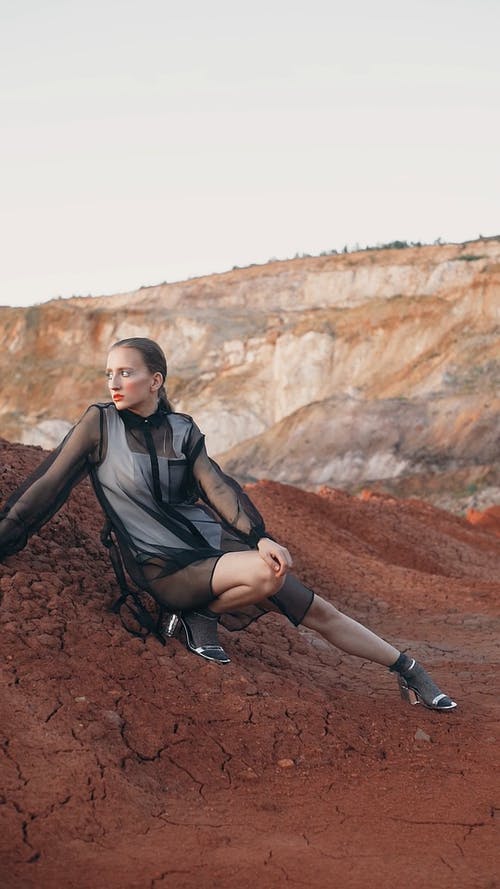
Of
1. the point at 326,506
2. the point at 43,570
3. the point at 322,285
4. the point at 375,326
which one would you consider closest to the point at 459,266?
the point at 375,326

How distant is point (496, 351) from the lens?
27.5 m

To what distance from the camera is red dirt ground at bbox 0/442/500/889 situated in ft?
10.3

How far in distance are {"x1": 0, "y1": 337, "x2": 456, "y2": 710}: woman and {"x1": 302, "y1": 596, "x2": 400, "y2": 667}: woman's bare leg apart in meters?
0.09

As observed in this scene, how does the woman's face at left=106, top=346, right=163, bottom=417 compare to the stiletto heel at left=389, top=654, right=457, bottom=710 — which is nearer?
the woman's face at left=106, top=346, right=163, bottom=417

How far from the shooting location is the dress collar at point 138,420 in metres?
4.39

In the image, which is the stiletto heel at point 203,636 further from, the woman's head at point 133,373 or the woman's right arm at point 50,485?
the woman's head at point 133,373

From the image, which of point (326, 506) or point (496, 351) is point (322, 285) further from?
point (326, 506)

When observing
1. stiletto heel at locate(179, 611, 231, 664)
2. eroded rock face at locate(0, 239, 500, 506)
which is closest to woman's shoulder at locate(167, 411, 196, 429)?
stiletto heel at locate(179, 611, 231, 664)

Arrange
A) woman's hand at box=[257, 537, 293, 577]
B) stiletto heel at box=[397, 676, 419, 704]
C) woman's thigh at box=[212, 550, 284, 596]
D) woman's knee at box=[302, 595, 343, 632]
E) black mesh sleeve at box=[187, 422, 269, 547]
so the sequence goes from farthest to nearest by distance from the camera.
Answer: stiletto heel at box=[397, 676, 419, 704] → woman's knee at box=[302, 595, 343, 632] → black mesh sleeve at box=[187, 422, 269, 547] → woman's thigh at box=[212, 550, 284, 596] → woman's hand at box=[257, 537, 293, 577]

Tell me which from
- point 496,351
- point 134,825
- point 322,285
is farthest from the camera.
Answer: point 322,285

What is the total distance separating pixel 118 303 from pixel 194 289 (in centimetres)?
369

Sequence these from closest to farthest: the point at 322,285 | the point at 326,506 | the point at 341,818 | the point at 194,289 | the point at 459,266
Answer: the point at 341,818 → the point at 326,506 → the point at 459,266 → the point at 322,285 → the point at 194,289

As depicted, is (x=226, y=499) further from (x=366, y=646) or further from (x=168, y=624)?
(x=366, y=646)

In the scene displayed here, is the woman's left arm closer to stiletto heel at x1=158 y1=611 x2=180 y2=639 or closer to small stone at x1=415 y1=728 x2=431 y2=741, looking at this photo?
stiletto heel at x1=158 y1=611 x2=180 y2=639
